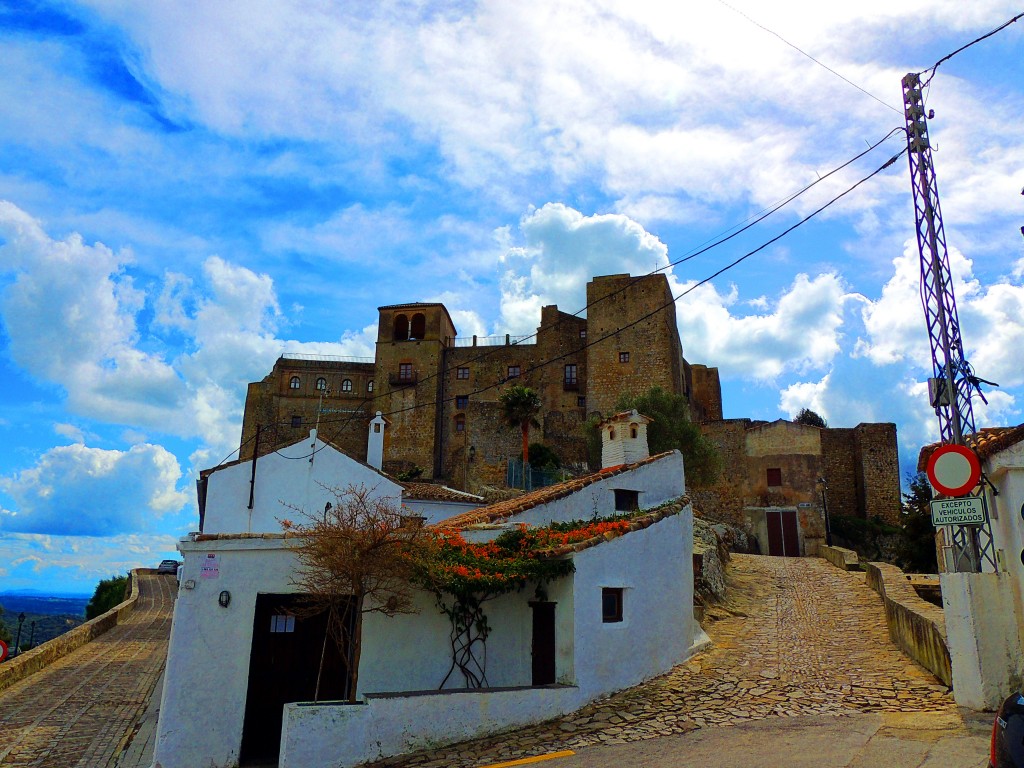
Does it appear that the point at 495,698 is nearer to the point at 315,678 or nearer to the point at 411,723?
the point at 411,723

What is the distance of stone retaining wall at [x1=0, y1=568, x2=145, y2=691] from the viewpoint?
1872cm

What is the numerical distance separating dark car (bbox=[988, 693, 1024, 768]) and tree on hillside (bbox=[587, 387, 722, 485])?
97.2 ft

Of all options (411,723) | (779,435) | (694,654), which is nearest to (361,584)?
(411,723)

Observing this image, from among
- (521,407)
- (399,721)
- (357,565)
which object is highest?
(521,407)

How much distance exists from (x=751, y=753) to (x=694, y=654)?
18.0 ft

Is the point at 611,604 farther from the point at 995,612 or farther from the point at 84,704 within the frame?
the point at 84,704

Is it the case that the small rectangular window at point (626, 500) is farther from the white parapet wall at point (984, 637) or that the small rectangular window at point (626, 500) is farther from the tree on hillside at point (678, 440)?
the tree on hillside at point (678, 440)

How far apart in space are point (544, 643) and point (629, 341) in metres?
38.0

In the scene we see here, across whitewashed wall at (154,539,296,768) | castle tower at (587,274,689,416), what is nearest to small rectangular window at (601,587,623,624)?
whitewashed wall at (154,539,296,768)

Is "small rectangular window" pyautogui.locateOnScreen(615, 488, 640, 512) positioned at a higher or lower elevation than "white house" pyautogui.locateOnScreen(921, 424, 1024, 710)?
higher

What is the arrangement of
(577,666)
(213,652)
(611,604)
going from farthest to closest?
(611,604) < (577,666) < (213,652)

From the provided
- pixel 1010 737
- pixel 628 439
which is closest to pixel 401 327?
pixel 628 439

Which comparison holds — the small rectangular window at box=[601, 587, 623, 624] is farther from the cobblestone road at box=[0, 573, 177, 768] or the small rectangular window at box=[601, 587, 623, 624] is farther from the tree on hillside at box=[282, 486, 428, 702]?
the cobblestone road at box=[0, 573, 177, 768]

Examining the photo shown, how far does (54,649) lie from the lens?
876 inches
